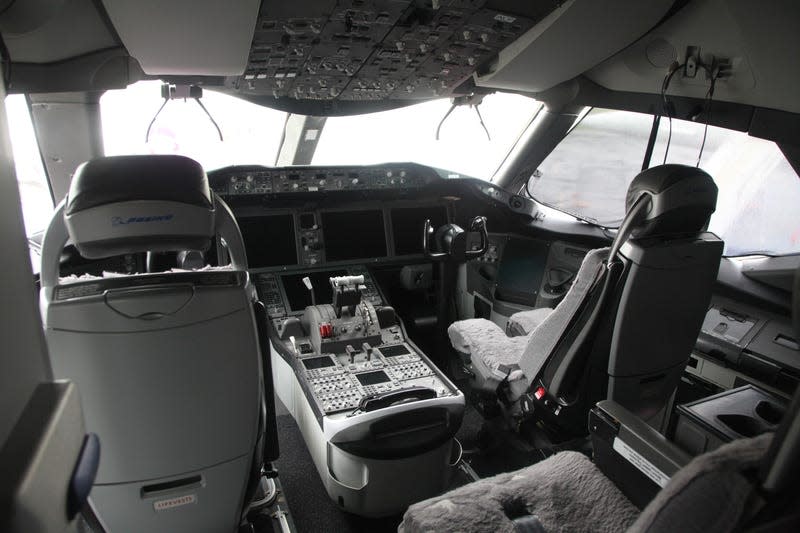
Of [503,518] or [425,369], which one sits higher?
[503,518]

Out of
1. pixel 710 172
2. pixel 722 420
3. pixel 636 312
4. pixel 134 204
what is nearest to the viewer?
pixel 134 204

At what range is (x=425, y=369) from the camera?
109 inches

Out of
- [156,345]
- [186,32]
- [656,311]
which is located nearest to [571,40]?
[656,311]

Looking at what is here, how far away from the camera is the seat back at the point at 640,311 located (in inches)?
68.1

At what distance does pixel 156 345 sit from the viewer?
1326 millimetres

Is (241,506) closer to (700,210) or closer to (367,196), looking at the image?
(700,210)

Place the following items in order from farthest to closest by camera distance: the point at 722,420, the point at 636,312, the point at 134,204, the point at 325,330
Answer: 1. the point at 325,330
2. the point at 636,312
3. the point at 722,420
4. the point at 134,204

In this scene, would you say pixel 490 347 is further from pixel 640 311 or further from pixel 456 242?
pixel 456 242

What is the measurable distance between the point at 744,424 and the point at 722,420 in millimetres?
69

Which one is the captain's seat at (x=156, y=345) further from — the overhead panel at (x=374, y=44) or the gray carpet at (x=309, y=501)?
the overhead panel at (x=374, y=44)

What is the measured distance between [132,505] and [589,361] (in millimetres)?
1613

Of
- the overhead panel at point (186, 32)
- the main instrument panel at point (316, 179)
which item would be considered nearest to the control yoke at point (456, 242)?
the main instrument panel at point (316, 179)

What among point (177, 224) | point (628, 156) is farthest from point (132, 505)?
→ point (628, 156)

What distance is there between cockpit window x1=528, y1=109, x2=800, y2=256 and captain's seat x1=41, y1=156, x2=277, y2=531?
236 centimetres
